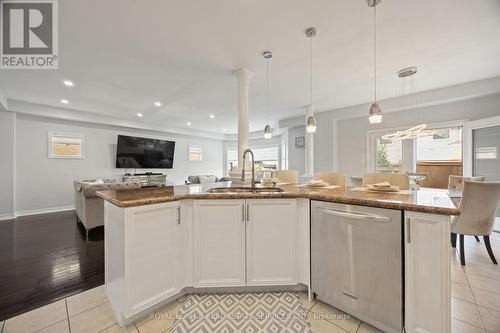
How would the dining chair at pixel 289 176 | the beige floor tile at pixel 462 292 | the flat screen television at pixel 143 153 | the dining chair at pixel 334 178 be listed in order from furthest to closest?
the flat screen television at pixel 143 153 < the dining chair at pixel 289 176 < the dining chair at pixel 334 178 < the beige floor tile at pixel 462 292

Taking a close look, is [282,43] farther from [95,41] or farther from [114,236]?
[114,236]

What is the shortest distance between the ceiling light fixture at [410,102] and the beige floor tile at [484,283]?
2.17 metres

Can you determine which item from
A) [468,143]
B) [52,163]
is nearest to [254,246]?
[468,143]

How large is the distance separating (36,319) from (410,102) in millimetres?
6329

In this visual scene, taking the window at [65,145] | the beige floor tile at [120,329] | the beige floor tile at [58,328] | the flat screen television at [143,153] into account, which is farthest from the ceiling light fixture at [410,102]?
the window at [65,145]

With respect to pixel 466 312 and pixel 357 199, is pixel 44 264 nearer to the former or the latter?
pixel 357 199

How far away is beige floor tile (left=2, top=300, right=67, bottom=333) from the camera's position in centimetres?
140

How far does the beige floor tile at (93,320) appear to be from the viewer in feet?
4.60

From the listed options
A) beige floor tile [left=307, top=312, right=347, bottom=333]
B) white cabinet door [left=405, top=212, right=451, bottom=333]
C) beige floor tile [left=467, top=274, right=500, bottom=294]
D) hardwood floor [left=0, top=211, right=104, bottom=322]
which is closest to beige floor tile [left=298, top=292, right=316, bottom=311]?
beige floor tile [left=307, top=312, right=347, bottom=333]

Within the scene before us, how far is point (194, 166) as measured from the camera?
843cm

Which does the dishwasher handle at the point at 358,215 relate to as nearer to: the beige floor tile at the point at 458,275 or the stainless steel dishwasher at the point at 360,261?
the stainless steel dishwasher at the point at 360,261

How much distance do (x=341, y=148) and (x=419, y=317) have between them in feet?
15.5

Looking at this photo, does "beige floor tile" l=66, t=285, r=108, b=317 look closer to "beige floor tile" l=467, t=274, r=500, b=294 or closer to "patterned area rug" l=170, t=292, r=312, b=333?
"patterned area rug" l=170, t=292, r=312, b=333

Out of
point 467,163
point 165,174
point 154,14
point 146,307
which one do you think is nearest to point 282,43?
point 154,14
